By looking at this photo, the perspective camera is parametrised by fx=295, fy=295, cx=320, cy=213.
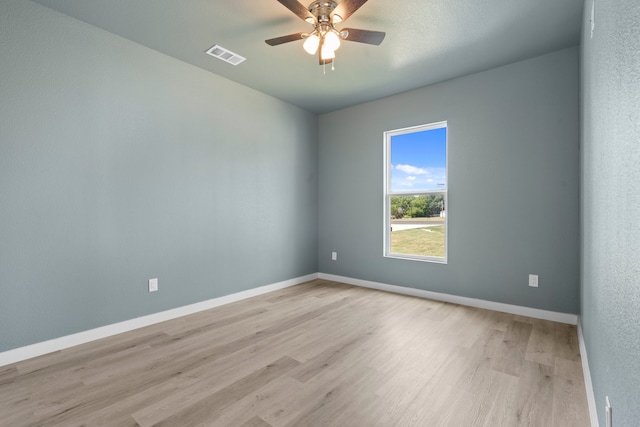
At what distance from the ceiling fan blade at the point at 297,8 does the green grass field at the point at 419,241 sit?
111 inches

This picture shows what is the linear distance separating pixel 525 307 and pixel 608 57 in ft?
8.94

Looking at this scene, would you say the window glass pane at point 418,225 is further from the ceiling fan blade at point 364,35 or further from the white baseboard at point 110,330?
the ceiling fan blade at point 364,35

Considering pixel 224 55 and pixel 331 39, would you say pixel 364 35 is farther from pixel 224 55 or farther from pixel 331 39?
pixel 224 55

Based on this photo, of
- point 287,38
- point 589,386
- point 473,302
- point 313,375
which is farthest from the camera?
Result: point 473,302

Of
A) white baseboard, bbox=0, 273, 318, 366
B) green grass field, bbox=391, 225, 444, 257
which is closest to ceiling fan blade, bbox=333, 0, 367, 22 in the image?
green grass field, bbox=391, 225, 444, 257

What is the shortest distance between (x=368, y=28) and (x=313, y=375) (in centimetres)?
286

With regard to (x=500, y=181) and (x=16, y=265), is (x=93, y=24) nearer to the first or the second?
(x=16, y=265)

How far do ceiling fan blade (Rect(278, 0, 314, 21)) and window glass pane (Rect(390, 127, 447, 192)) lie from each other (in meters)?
2.34

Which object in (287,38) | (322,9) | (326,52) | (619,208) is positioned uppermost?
(322,9)

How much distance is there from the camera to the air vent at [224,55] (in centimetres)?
294

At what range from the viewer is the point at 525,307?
10.3 feet

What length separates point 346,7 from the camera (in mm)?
2025

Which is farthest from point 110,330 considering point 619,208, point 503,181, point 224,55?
point 503,181

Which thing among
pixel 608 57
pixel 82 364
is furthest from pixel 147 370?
pixel 608 57
